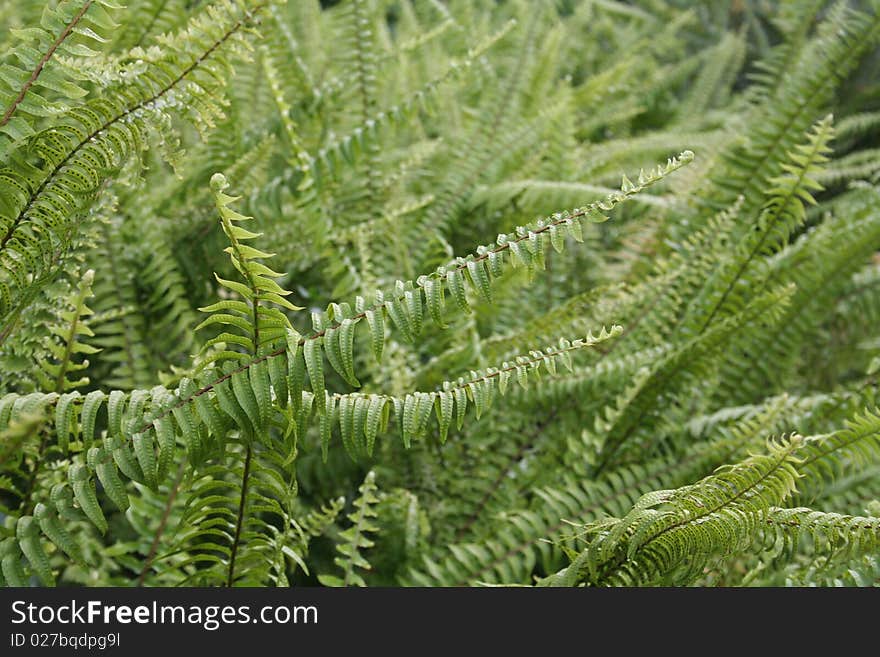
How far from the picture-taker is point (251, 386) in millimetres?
789

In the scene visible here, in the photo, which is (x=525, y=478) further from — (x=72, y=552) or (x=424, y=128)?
(x=424, y=128)

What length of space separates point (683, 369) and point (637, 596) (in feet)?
1.67

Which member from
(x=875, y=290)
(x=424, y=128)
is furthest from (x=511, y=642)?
(x=424, y=128)

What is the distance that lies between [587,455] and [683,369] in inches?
8.1

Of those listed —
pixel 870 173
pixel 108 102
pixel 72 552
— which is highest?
pixel 108 102

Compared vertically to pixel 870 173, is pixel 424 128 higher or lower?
higher

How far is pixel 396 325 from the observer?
79 centimetres

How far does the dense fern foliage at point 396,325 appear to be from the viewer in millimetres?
836

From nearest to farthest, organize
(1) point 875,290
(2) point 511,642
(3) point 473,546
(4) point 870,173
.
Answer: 1. (2) point 511,642
2. (3) point 473,546
3. (1) point 875,290
4. (4) point 870,173

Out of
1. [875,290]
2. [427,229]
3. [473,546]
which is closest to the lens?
[473,546]

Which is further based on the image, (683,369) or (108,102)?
(683,369)

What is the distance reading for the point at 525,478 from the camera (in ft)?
4.45

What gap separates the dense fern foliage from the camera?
0.84 meters

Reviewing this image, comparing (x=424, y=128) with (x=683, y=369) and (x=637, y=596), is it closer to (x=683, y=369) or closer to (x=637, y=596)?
(x=683, y=369)
